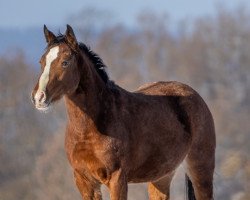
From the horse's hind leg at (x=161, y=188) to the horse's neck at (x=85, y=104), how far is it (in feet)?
5.48

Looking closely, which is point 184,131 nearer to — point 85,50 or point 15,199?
point 85,50

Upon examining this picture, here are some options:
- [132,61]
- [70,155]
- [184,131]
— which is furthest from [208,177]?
[132,61]

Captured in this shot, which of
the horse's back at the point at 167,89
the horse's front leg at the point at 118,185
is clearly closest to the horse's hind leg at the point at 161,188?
the horse's back at the point at 167,89

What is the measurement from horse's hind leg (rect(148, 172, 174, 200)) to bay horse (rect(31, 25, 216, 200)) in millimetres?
541

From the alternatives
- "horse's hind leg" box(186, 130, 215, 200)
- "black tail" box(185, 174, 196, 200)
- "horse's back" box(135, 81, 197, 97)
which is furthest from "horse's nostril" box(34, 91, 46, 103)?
"black tail" box(185, 174, 196, 200)

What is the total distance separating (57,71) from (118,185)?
3.48 feet

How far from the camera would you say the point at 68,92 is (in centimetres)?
650

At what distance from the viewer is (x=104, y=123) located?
22.0 ft

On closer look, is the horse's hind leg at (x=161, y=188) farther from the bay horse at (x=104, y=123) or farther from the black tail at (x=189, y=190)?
the bay horse at (x=104, y=123)

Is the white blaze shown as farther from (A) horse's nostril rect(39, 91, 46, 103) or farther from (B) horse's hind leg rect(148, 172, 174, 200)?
(B) horse's hind leg rect(148, 172, 174, 200)

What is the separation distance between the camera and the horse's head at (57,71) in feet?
20.3

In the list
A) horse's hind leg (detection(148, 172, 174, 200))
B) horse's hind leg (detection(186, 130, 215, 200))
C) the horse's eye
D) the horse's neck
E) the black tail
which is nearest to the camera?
the horse's eye

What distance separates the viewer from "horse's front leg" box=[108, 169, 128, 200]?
6.59m

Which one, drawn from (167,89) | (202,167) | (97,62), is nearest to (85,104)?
(97,62)
